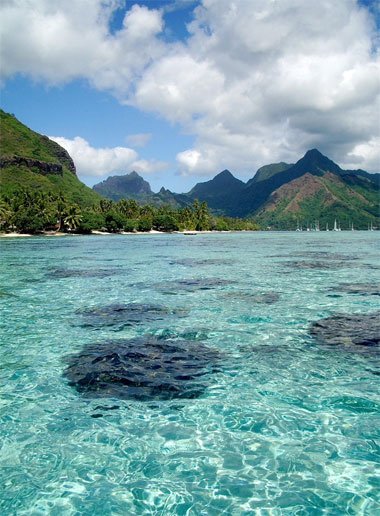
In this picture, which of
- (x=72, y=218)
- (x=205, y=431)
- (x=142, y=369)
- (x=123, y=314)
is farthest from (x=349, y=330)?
(x=72, y=218)

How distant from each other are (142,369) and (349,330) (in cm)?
762

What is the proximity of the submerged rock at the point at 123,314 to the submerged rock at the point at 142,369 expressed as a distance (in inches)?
94.3

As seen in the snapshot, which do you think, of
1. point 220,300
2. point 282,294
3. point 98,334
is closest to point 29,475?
point 98,334

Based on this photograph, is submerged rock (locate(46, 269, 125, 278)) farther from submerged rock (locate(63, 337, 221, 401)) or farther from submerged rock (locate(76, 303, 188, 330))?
submerged rock (locate(63, 337, 221, 401))

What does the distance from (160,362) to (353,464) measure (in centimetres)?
520

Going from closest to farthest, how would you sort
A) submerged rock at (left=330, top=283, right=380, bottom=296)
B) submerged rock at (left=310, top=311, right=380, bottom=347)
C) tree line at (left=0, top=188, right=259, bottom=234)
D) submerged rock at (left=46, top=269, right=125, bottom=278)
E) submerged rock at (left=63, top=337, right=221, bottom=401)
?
submerged rock at (left=63, top=337, right=221, bottom=401), submerged rock at (left=310, top=311, right=380, bottom=347), submerged rock at (left=330, top=283, right=380, bottom=296), submerged rock at (left=46, top=269, right=125, bottom=278), tree line at (left=0, top=188, right=259, bottom=234)

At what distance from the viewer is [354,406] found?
7344mm

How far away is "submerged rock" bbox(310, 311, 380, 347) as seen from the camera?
1124cm

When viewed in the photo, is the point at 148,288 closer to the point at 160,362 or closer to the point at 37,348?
the point at 37,348

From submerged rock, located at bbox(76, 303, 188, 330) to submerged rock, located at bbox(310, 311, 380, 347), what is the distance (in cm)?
552

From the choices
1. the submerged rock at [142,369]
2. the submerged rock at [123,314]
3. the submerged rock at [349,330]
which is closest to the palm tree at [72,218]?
the submerged rock at [123,314]

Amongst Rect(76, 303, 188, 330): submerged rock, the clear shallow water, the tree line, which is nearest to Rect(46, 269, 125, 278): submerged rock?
Rect(76, 303, 188, 330): submerged rock

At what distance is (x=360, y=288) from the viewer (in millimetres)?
20938

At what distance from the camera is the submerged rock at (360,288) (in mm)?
19422
